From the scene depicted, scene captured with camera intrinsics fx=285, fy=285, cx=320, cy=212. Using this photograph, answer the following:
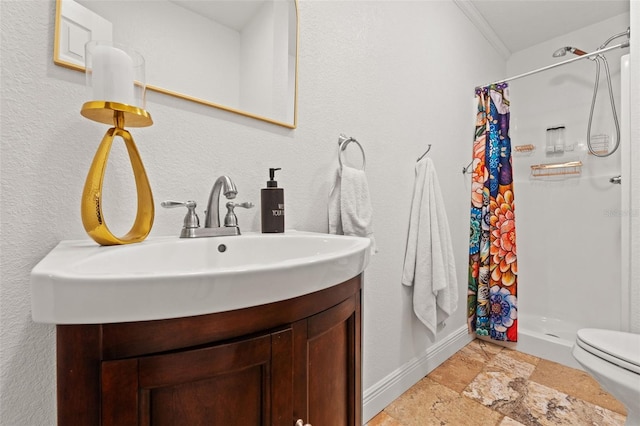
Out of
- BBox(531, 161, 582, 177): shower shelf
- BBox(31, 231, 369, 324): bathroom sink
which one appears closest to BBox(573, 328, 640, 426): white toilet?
BBox(31, 231, 369, 324): bathroom sink

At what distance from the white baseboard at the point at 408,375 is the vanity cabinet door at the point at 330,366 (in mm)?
671

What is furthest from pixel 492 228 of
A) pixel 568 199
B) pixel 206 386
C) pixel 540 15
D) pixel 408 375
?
pixel 206 386

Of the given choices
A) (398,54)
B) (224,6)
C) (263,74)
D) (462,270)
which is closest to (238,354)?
(263,74)

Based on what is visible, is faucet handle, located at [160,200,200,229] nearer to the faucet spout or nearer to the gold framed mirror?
the faucet spout

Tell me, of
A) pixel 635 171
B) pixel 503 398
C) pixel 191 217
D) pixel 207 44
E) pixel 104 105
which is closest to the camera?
pixel 104 105

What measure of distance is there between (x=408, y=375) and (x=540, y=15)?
2.52 meters

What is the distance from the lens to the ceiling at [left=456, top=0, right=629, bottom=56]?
1.88 m

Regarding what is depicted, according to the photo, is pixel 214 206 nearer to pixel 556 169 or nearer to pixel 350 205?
pixel 350 205

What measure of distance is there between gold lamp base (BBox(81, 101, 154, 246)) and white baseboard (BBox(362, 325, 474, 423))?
115cm

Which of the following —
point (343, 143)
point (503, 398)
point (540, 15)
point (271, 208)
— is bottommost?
point (503, 398)

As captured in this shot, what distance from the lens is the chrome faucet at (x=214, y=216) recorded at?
722mm

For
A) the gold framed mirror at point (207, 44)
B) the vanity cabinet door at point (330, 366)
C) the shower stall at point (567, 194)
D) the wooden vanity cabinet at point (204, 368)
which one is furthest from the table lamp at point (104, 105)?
the shower stall at point (567, 194)

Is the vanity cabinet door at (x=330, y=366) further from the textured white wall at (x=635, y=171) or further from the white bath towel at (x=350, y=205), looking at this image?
the textured white wall at (x=635, y=171)

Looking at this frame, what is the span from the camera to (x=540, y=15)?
199cm
